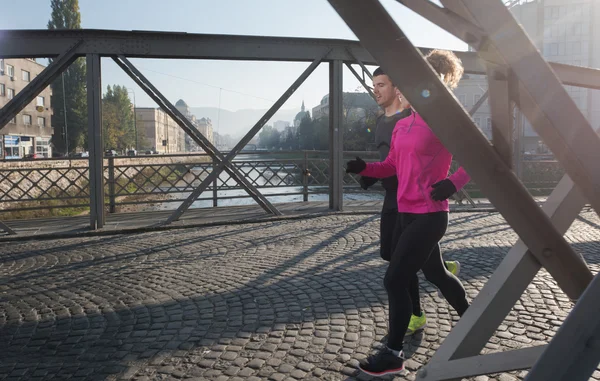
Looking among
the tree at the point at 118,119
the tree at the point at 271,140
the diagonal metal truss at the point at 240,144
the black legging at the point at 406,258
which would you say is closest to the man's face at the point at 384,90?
the black legging at the point at 406,258

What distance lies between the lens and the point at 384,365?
2791 mm

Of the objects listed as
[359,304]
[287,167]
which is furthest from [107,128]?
[359,304]

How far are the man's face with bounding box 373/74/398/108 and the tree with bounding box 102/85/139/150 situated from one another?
63536mm

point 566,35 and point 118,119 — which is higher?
point 566,35

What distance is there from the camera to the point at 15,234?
25.4 feet

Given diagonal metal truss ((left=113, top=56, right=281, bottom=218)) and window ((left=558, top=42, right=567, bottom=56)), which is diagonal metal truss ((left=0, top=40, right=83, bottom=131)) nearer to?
diagonal metal truss ((left=113, top=56, right=281, bottom=218))

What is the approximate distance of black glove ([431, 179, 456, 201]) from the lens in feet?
7.54

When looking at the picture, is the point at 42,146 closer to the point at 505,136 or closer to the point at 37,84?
the point at 37,84

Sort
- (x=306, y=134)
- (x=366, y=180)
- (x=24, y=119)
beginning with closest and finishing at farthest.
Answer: (x=366, y=180) < (x=24, y=119) < (x=306, y=134)

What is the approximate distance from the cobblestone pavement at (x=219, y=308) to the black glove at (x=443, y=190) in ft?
3.79

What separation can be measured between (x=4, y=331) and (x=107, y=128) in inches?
2492

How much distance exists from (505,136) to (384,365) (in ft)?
5.76

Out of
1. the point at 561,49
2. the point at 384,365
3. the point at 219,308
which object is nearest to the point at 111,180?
the point at 219,308

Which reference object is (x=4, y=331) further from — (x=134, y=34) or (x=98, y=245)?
(x=134, y=34)
